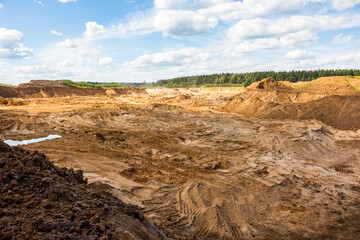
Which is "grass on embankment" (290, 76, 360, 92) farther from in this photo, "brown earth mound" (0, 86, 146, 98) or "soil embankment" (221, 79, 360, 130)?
"brown earth mound" (0, 86, 146, 98)

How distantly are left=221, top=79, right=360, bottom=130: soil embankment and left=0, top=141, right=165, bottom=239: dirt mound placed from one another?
621 inches

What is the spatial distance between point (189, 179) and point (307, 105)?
15313mm

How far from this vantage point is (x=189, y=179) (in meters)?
7.57

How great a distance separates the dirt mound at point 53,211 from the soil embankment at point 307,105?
15.8 metres

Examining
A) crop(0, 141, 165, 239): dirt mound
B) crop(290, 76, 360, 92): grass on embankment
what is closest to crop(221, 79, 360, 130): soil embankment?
crop(290, 76, 360, 92): grass on embankment

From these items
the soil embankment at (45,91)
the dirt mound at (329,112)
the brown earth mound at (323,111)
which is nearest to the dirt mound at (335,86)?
the brown earth mound at (323,111)

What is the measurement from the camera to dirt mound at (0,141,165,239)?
2.96 metres

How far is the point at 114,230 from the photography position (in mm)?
3305

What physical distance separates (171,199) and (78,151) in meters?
5.05

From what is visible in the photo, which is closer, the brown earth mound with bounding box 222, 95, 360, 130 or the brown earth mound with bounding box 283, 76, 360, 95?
the brown earth mound with bounding box 222, 95, 360, 130

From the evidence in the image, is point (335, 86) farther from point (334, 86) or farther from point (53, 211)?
point (53, 211)

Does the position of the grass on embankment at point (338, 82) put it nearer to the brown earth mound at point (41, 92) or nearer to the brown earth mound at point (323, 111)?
the brown earth mound at point (323, 111)

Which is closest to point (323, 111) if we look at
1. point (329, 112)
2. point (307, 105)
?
point (329, 112)

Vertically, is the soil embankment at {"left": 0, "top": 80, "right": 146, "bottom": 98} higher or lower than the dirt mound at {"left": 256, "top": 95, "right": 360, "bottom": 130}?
higher
